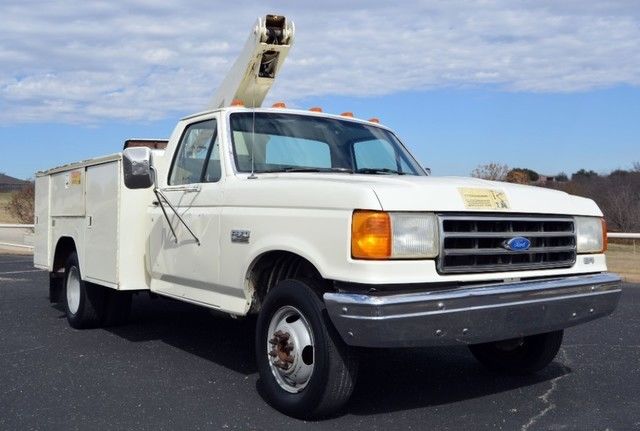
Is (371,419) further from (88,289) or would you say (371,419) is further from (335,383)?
(88,289)

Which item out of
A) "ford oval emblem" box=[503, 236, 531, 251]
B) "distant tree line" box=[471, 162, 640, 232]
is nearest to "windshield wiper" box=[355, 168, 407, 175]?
"ford oval emblem" box=[503, 236, 531, 251]

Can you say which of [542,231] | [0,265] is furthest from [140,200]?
[0,265]

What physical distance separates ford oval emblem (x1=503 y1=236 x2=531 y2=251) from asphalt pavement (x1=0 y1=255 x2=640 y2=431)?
1.09m

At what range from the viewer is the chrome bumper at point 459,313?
408cm

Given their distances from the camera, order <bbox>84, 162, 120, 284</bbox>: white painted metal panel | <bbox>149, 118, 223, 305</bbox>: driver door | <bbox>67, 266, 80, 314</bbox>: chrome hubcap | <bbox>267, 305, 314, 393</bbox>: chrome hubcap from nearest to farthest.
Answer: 1. <bbox>267, 305, 314, 393</bbox>: chrome hubcap
2. <bbox>149, 118, 223, 305</bbox>: driver door
3. <bbox>84, 162, 120, 284</bbox>: white painted metal panel
4. <bbox>67, 266, 80, 314</bbox>: chrome hubcap

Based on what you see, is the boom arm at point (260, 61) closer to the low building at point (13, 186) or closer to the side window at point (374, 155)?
the side window at point (374, 155)

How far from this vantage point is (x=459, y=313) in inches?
167

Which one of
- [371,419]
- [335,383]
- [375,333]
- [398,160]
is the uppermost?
[398,160]

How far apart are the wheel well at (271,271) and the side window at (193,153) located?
113cm

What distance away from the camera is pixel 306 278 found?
15.4 ft

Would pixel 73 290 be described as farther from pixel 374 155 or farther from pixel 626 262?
pixel 626 262

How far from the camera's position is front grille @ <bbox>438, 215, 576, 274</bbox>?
437 centimetres

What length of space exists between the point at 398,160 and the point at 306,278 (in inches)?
81.2

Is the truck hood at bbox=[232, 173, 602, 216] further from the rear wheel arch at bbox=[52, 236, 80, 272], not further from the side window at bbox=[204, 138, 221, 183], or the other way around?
the rear wheel arch at bbox=[52, 236, 80, 272]
